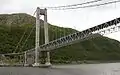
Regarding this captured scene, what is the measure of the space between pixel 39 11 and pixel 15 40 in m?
95.5

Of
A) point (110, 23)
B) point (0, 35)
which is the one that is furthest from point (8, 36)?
point (110, 23)

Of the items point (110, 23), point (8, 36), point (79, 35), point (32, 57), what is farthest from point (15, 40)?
point (110, 23)

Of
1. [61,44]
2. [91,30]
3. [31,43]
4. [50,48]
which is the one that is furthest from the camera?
[31,43]

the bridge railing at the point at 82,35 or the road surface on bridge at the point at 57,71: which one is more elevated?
the bridge railing at the point at 82,35

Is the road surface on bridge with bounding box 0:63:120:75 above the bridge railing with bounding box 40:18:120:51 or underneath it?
underneath

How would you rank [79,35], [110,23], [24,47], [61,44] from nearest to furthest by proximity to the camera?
[110,23] → [79,35] → [61,44] → [24,47]

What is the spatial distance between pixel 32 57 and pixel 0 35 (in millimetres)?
99972

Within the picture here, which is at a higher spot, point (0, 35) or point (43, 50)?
point (0, 35)

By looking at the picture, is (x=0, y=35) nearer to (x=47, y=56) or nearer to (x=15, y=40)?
(x=15, y=40)

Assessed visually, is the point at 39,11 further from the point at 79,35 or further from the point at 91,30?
the point at 91,30

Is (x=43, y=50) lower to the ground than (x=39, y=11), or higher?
lower

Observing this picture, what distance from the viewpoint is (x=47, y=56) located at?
95.9 meters

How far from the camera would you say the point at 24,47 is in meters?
172

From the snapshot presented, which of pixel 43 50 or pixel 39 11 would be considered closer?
pixel 43 50
